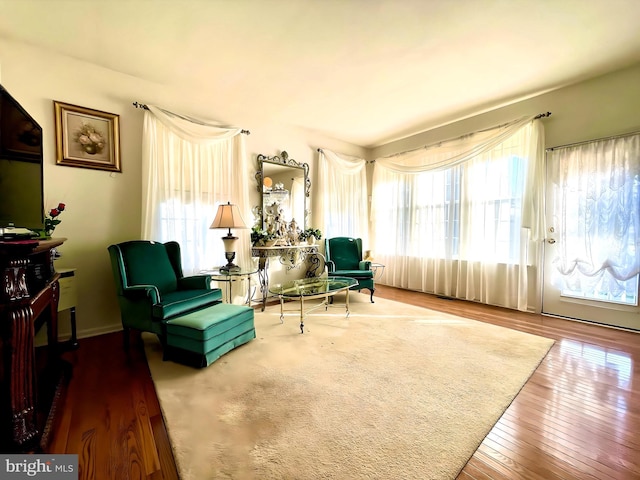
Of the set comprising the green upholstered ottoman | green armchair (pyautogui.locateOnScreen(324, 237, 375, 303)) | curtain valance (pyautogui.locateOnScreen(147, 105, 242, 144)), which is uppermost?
curtain valance (pyautogui.locateOnScreen(147, 105, 242, 144))

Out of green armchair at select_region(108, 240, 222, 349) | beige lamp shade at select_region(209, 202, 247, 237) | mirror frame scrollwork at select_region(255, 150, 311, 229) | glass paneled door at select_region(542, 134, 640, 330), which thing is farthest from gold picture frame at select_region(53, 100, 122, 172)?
glass paneled door at select_region(542, 134, 640, 330)

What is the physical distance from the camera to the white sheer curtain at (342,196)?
190 inches

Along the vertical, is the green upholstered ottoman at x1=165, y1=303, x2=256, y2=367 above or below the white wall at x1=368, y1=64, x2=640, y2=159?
below

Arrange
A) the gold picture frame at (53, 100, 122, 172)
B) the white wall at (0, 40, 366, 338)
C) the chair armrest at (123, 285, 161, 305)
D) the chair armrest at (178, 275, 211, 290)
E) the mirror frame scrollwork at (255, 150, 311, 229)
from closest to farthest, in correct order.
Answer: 1. the chair armrest at (123, 285, 161, 305)
2. the white wall at (0, 40, 366, 338)
3. the gold picture frame at (53, 100, 122, 172)
4. the chair armrest at (178, 275, 211, 290)
5. the mirror frame scrollwork at (255, 150, 311, 229)

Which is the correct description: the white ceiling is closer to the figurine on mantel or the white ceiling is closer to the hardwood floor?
the figurine on mantel

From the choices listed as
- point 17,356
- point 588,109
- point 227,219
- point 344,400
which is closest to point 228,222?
point 227,219

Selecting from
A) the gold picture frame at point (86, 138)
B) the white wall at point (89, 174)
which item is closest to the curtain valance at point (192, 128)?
the white wall at point (89, 174)

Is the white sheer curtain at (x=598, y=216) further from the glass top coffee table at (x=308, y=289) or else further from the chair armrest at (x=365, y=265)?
the glass top coffee table at (x=308, y=289)

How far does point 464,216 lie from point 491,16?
8.63 feet

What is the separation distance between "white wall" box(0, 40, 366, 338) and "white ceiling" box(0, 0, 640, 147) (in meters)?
0.16

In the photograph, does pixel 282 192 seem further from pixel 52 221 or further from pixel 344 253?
pixel 52 221

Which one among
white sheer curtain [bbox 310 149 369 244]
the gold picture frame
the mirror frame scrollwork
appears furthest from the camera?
white sheer curtain [bbox 310 149 369 244]

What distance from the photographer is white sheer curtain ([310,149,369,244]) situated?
4816 mm

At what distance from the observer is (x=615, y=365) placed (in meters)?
2.21
